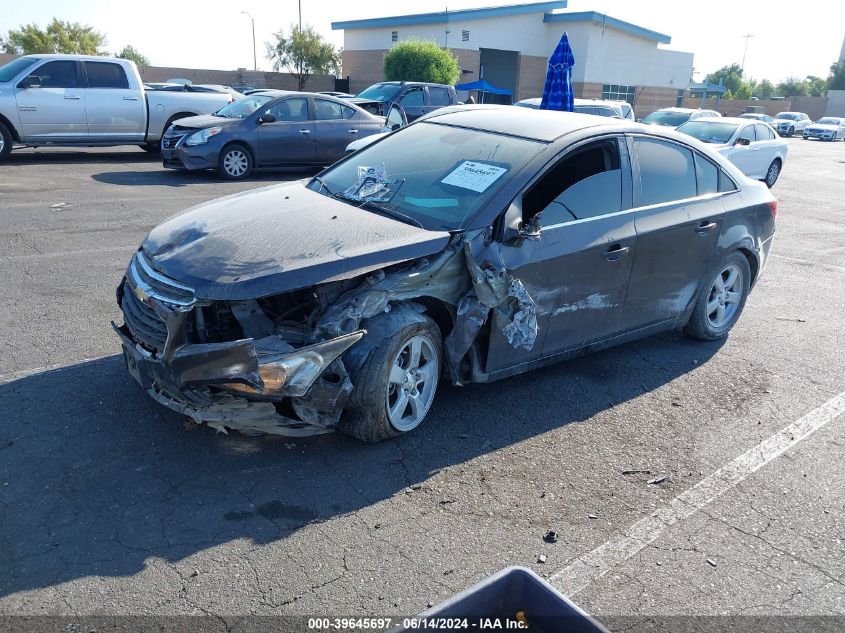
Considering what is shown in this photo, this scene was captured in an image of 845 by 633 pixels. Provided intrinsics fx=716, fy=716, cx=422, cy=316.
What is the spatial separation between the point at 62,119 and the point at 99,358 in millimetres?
10416

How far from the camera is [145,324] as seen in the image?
3.95 m

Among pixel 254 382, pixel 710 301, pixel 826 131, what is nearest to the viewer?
pixel 254 382

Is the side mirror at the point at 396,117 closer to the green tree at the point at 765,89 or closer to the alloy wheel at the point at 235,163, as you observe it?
the alloy wheel at the point at 235,163

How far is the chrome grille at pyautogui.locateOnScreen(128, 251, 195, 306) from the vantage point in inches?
145

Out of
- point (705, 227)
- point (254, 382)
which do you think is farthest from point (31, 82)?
point (705, 227)

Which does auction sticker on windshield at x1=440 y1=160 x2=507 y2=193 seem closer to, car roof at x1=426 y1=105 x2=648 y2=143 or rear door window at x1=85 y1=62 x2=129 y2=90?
car roof at x1=426 y1=105 x2=648 y2=143

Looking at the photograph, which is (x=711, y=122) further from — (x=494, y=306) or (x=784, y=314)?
(x=494, y=306)

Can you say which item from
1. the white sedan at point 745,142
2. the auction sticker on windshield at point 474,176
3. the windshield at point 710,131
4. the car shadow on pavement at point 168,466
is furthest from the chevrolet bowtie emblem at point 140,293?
the windshield at point 710,131

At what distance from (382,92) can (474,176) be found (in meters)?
15.7

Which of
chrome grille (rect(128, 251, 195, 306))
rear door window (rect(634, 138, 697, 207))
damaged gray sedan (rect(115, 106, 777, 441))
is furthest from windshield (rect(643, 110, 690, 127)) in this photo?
chrome grille (rect(128, 251, 195, 306))

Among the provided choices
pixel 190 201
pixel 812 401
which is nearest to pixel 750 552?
pixel 812 401

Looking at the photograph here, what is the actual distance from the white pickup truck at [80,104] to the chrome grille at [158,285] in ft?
35.9

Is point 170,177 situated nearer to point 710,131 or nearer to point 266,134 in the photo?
point 266,134

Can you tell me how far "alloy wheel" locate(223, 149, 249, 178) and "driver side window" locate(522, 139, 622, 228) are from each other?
9557 millimetres
